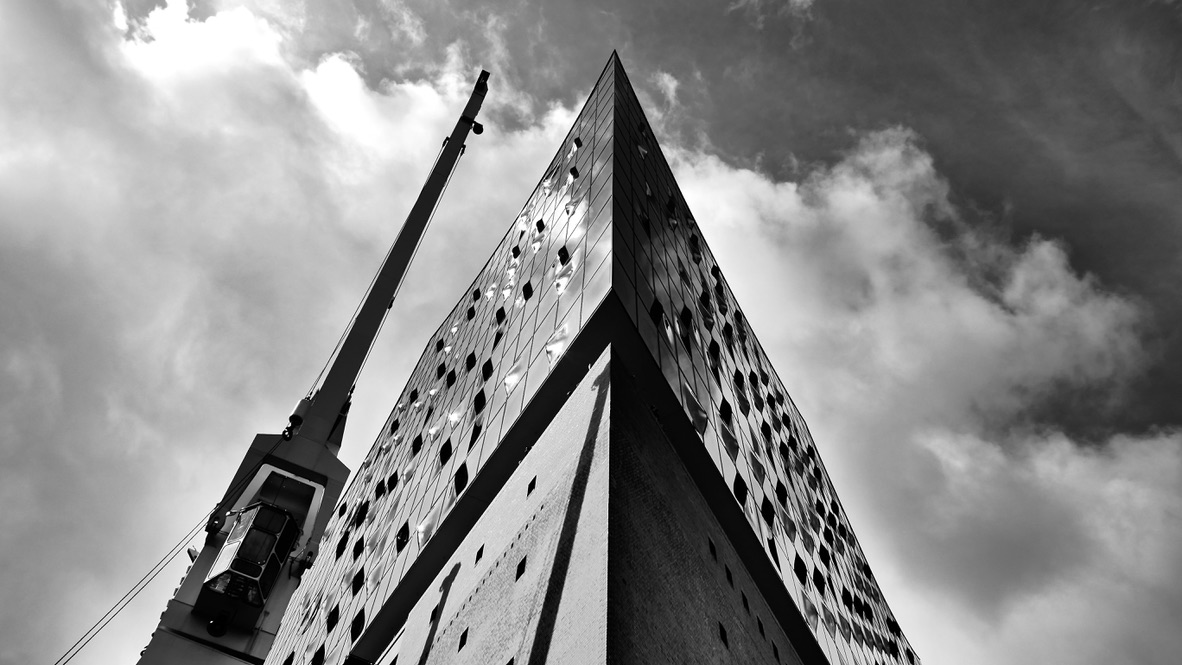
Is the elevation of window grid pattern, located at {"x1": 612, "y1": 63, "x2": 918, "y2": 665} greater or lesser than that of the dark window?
greater

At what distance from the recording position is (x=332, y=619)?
1891 centimetres

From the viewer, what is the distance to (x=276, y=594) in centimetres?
2491

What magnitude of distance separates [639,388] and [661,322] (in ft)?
5.90

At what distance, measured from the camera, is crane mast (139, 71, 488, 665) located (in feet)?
77.6

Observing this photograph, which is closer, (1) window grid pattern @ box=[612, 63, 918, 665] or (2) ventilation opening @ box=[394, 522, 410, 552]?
(1) window grid pattern @ box=[612, 63, 918, 665]

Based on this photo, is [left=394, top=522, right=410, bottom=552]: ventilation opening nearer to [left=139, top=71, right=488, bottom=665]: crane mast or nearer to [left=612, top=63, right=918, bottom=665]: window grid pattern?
[left=612, top=63, right=918, bottom=665]: window grid pattern

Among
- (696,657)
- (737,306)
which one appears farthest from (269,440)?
(696,657)

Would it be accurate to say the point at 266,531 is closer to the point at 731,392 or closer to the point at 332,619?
the point at 332,619

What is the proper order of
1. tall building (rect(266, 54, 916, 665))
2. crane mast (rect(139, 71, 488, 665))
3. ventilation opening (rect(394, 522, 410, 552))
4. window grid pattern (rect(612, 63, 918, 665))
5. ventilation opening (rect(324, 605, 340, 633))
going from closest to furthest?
tall building (rect(266, 54, 916, 665)), window grid pattern (rect(612, 63, 918, 665)), ventilation opening (rect(394, 522, 410, 552)), ventilation opening (rect(324, 605, 340, 633)), crane mast (rect(139, 71, 488, 665))

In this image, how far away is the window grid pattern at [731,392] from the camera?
47.0ft

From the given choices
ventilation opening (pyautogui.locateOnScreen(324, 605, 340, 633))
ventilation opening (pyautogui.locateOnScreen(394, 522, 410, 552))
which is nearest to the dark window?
ventilation opening (pyautogui.locateOnScreen(394, 522, 410, 552))

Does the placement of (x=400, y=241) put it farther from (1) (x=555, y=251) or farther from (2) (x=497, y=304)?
(1) (x=555, y=251)

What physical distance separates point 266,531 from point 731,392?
635 inches

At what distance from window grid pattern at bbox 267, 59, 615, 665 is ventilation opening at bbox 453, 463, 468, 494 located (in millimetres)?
42
